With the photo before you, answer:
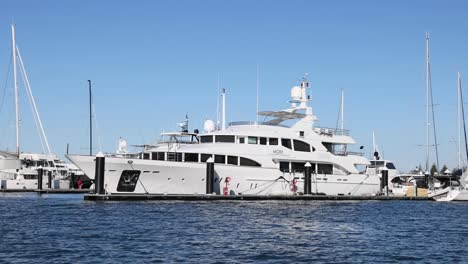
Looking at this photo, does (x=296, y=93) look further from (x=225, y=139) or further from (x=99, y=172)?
(x=99, y=172)

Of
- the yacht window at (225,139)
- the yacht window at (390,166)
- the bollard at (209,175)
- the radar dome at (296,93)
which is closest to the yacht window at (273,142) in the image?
the yacht window at (225,139)

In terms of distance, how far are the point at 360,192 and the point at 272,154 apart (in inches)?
384

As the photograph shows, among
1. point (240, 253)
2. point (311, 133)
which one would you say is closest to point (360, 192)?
point (311, 133)

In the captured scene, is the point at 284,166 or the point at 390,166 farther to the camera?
the point at 390,166

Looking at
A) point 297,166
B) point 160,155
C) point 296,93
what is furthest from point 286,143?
point 160,155

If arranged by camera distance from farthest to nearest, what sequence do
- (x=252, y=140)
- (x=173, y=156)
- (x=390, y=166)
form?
(x=390, y=166)
(x=252, y=140)
(x=173, y=156)

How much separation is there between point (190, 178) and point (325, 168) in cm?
1216

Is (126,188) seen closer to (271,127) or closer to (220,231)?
(271,127)

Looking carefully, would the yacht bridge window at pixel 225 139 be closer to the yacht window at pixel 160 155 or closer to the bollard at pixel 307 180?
the yacht window at pixel 160 155

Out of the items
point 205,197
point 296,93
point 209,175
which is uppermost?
point 296,93

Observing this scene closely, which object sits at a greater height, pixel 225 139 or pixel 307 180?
pixel 225 139

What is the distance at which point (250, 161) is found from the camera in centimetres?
4981

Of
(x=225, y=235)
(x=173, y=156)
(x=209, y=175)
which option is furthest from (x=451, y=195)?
(x=225, y=235)

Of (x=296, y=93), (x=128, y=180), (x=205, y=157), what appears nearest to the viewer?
(x=128, y=180)
